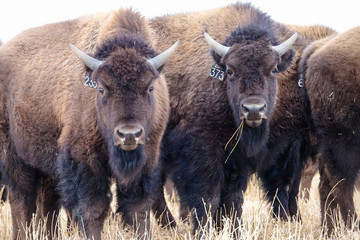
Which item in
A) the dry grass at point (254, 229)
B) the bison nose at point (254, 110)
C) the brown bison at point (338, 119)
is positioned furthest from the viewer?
the brown bison at point (338, 119)

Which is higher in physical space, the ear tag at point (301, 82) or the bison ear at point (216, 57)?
the bison ear at point (216, 57)

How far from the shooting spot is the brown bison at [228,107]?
7.54 m

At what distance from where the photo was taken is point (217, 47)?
25.6 feet

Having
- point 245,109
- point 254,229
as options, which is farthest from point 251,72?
point 254,229

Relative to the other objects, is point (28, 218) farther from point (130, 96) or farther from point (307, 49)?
point (307, 49)

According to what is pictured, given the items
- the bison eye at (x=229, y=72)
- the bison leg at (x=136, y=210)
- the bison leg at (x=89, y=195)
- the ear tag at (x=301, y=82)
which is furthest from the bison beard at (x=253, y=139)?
the bison leg at (x=89, y=195)

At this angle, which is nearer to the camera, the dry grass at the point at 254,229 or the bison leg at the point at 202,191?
the dry grass at the point at 254,229

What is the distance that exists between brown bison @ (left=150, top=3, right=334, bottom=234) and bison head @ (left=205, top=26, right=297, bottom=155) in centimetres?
1

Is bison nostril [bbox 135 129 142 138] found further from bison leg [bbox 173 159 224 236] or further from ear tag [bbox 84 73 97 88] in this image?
bison leg [bbox 173 159 224 236]

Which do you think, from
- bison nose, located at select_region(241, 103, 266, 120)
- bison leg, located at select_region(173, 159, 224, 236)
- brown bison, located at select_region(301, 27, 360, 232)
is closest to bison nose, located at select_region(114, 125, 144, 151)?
bison nose, located at select_region(241, 103, 266, 120)

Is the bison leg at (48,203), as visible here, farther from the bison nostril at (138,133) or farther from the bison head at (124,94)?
the bison nostril at (138,133)

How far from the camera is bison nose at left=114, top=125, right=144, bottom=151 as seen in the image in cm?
600

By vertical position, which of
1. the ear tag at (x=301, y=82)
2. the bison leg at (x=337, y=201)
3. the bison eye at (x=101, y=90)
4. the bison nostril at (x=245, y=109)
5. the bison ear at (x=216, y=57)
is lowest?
the bison leg at (x=337, y=201)

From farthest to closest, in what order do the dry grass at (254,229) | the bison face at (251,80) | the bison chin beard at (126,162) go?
the bison face at (251,80) → the dry grass at (254,229) → the bison chin beard at (126,162)
